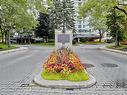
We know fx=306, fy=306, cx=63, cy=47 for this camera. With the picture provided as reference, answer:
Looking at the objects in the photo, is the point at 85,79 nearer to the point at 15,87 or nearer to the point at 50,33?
the point at 15,87

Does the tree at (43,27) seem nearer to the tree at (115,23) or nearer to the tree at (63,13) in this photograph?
the tree at (63,13)

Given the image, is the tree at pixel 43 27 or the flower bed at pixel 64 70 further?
the tree at pixel 43 27

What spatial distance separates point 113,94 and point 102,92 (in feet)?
1.35

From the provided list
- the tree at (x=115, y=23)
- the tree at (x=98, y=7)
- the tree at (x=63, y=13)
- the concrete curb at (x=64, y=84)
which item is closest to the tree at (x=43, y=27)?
the tree at (x=63, y=13)

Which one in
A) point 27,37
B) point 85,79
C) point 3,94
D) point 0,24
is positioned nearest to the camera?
point 3,94

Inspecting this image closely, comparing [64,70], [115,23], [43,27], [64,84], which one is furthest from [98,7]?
[43,27]

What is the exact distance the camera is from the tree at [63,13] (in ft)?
244

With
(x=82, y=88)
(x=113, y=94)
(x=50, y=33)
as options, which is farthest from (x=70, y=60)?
(x=50, y=33)

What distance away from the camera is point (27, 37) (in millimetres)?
79312

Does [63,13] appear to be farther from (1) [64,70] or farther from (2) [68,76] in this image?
(2) [68,76]

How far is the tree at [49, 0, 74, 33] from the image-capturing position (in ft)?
244

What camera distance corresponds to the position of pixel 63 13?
7450 cm

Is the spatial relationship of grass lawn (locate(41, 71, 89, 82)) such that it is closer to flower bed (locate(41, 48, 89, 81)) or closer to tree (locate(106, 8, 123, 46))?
flower bed (locate(41, 48, 89, 81))

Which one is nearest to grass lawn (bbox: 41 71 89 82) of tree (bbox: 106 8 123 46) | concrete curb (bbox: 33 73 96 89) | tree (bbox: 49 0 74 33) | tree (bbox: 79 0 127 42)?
concrete curb (bbox: 33 73 96 89)
